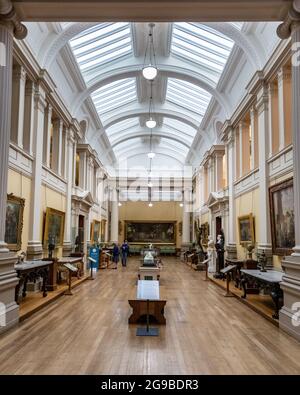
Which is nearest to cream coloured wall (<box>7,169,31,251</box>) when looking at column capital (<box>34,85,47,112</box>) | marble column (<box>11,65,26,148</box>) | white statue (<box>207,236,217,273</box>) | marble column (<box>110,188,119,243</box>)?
marble column (<box>11,65,26,148</box>)

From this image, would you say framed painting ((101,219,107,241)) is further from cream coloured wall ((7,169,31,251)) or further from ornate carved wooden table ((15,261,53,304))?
ornate carved wooden table ((15,261,53,304))

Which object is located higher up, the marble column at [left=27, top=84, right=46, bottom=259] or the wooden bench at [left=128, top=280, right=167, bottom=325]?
the marble column at [left=27, top=84, right=46, bottom=259]

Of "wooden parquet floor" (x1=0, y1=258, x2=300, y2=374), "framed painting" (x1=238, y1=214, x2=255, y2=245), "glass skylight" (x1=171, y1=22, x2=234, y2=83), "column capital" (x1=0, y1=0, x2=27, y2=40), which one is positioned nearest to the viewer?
"wooden parquet floor" (x1=0, y1=258, x2=300, y2=374)

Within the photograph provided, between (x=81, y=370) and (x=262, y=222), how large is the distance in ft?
23.8

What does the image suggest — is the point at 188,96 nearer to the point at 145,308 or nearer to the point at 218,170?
the point at 218,170

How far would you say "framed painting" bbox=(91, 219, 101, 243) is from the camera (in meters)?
20.1

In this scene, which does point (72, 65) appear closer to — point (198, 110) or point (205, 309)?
point (198, 110)

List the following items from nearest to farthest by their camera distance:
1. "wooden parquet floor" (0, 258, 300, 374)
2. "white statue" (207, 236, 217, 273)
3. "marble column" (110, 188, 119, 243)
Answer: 1. "wooden parquet floor" (0, 258, 300, 374)
2. "white statue" (207, 236, 217, 273)
3. "marble column" (110, 188, 119, 243)

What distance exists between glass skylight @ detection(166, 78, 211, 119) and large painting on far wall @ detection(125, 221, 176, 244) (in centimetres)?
1556

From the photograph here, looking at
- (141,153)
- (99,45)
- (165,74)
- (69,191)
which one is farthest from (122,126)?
(99,45)

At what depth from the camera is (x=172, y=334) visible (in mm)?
6262

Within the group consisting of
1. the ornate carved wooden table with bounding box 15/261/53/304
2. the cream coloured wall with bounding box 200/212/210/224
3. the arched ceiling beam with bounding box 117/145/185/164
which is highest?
the arched ceiling beam with bounding box 117/145/185/164

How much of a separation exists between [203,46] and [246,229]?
682 cm

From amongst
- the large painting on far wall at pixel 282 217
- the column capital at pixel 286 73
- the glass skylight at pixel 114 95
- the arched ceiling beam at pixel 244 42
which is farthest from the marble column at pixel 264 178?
the glass skylight at pixel 114 95
